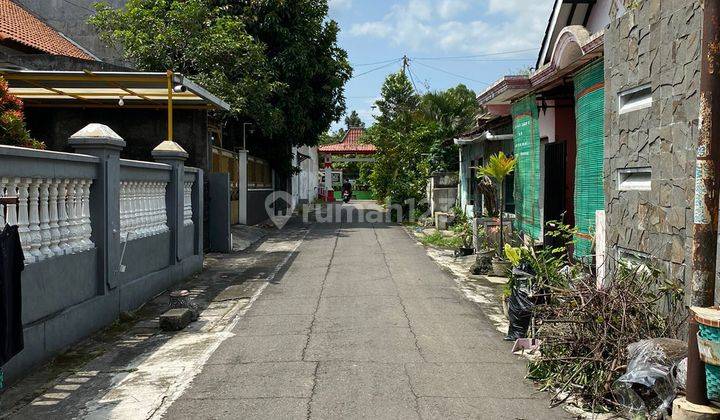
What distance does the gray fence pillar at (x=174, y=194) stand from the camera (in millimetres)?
10359

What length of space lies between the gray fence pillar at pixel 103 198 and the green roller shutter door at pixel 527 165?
722 cm

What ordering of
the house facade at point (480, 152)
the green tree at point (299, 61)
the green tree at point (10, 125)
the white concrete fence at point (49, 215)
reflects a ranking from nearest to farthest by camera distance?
1. the white concrete fence at point (49, 215)
2. the green tree at point (10, 125)
3. the house facade at point (480, 152)
4. the green tree at point (299, 61)

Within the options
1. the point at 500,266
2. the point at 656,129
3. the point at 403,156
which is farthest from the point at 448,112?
the point at 656,129

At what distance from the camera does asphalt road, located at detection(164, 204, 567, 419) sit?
481 cm

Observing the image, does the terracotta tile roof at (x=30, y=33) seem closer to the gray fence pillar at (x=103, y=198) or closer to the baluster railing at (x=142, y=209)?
the baluster railing at (x=142, y=209)

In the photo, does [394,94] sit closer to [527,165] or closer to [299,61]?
[299,61]

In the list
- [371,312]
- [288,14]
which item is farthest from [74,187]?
[288,14]

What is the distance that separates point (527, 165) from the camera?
39.1 feet

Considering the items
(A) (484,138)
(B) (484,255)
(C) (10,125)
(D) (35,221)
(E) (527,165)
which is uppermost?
(A) (484,138)

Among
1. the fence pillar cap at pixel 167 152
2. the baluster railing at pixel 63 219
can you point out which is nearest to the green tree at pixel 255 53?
the fence pillar cap at pixel 167 152

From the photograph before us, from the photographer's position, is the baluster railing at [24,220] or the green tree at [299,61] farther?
the green tree at [299,61]

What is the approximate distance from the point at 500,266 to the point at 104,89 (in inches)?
337

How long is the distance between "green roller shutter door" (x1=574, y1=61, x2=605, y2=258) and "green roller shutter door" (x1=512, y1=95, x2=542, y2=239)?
234 centimetres

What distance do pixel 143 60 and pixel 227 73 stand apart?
2.28 metres
